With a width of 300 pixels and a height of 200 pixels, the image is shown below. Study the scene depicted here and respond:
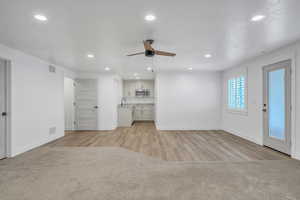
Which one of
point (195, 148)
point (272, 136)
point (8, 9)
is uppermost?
point (8, 9)

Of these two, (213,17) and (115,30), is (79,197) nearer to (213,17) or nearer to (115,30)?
(115,30)

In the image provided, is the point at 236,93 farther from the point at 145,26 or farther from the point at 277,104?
the point at 145,26

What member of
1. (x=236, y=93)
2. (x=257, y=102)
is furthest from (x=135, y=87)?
(x=257, y=102)

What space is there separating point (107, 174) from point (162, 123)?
159 inches

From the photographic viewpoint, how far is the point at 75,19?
228cm

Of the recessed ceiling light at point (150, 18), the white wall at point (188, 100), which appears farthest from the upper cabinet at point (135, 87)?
the recessed ceiling light at point (150, 18)

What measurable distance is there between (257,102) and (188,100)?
252cm

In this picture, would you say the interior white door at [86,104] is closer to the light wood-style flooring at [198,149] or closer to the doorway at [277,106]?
the light wood-style flooring at [198,149]

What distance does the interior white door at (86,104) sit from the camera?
6.45m

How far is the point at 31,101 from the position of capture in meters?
4.00

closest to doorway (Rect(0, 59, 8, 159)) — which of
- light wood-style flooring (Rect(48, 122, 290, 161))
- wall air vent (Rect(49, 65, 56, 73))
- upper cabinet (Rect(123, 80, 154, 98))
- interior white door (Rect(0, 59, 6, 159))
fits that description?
interior white door (Rect(0, 59, 6, 159))

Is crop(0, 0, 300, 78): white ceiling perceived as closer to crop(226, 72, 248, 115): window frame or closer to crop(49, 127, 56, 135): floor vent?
crop(226, 72, 248, 115): window frame

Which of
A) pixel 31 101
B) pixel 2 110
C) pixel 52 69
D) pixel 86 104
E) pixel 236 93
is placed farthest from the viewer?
pixel 86 104

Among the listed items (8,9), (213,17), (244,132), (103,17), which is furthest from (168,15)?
(244,132)
